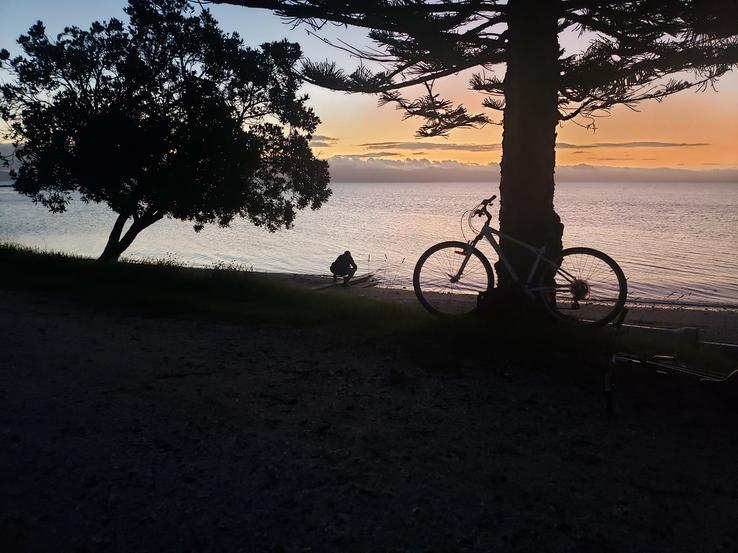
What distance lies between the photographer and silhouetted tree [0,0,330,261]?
47.2ft

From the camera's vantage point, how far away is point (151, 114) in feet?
47.9

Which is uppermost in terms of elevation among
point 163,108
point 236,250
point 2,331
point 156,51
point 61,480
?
point 156,51

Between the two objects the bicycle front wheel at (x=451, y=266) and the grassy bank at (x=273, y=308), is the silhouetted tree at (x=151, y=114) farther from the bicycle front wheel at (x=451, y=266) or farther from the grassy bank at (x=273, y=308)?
the bicycle front wheel at (x=451, y=266)

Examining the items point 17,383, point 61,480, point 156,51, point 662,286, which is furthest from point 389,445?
point 662,286

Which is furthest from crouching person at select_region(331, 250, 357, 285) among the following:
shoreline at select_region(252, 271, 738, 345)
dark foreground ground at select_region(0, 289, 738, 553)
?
dark foreground ground at select_region(0, 289, 738, 553)

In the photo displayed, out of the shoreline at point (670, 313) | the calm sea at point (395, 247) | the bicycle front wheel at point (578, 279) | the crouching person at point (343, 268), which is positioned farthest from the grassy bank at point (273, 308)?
the calm sea at point (395, 247)

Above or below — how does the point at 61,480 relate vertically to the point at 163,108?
below

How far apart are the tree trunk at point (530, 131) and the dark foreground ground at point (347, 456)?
1.81 metres

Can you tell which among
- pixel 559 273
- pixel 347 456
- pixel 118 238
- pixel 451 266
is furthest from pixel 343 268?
pixel 347 456

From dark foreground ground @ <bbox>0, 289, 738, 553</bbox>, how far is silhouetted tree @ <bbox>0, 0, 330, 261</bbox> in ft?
30.9

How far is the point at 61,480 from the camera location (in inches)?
128

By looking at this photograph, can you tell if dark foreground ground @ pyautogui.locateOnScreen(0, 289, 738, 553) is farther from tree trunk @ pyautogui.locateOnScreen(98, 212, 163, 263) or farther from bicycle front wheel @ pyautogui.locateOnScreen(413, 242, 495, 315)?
tree trunk @ pyautogui.locateOnScreen(98, 212, 163, 263)

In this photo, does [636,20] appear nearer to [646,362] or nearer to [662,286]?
[646,362]

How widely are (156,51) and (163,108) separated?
170 cm
